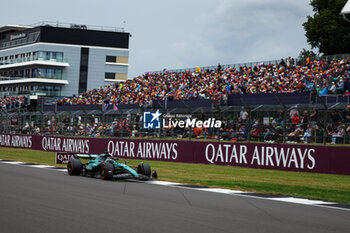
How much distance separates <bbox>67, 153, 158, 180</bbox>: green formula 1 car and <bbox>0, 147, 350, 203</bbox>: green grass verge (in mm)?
1117

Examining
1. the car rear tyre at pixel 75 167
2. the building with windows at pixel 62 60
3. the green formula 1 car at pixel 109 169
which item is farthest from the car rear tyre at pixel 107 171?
the building with windows at pixel 62 60

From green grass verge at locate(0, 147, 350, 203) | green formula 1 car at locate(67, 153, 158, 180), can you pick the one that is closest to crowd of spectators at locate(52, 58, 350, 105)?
green grass verge at locate(0, 147, 350, 203)

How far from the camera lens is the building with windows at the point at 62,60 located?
231 feet

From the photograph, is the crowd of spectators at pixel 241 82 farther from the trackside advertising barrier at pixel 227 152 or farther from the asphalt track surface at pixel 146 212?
the asphalt track surface at pixel 146 212

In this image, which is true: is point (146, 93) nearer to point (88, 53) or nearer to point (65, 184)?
point (65, 184)

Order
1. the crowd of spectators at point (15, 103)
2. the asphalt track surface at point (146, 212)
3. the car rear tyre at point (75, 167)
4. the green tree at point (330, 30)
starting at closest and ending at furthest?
the asphalt track surface at point (146, 212)
the car rear tyre at point (75, 167)
the green tree at point (330, 30)
the crowd of spectators at point (15, 103)

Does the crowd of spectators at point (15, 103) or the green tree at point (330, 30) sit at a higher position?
the green tree at point (330, 30)

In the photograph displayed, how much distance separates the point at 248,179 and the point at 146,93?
2350 centimetres

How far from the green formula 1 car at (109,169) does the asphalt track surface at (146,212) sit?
69.6 inches

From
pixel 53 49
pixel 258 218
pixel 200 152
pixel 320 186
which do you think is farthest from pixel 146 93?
pixel 53 49

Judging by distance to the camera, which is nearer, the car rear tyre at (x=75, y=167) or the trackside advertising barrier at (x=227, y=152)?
the car rear tyre at (x=75, y=167)

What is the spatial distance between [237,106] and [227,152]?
5.99 feet

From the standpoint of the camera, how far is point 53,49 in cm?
7125

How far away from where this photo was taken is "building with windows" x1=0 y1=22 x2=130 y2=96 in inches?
2768
